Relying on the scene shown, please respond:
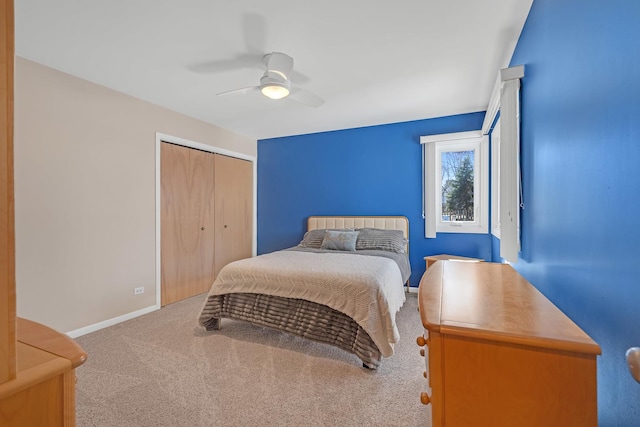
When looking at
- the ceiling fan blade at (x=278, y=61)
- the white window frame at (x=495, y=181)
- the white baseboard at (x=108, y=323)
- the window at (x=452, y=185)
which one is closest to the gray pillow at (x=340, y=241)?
the window at (x=452, y=185)

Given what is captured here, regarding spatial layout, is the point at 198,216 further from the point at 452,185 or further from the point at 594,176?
the point at 594,176

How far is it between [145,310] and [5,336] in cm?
308

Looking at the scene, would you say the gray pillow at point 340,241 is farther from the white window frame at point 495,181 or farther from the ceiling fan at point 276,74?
the ceiling fan at point 276,74

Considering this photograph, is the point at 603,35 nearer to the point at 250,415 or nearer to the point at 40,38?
the point at 250,415

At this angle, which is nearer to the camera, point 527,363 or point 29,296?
point 527,363

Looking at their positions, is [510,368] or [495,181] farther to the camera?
[495,181]

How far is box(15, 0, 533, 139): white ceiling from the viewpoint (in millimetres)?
1766

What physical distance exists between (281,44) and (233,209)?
287cm

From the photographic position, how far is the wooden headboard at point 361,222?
393 cm

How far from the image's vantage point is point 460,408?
83 centimetres

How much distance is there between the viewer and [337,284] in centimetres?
216

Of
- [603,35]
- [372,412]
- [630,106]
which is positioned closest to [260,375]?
[372,412]

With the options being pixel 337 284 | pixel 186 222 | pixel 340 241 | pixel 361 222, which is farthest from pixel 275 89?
pixel 361 222

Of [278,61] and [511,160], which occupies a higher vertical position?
[278,61]
